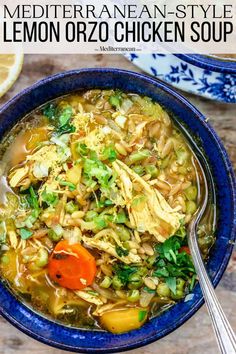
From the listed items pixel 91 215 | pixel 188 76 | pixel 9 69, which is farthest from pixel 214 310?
pixel 9 69

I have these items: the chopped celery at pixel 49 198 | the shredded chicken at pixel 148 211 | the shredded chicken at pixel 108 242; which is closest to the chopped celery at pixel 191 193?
the shredded chicken at pixel 148 211

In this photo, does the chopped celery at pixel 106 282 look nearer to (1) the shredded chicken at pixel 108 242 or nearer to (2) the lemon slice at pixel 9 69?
(1) the shredded chicken at pixel 108 242

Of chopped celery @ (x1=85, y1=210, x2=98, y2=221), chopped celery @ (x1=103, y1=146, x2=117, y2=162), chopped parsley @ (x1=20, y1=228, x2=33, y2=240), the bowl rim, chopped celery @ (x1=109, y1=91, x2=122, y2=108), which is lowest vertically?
chopped parsley @ (x1=20, y1=228, x2=33, y2=240)

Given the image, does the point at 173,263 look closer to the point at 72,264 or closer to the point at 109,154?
the point at 72,264

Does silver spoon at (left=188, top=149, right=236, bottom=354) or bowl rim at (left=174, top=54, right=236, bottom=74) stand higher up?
bowl rim at (left=174, top=54, right=236, bottom=74)

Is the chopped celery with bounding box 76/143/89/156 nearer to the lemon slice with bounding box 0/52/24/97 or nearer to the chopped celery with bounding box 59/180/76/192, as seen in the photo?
the chopped celery with bounding box 59/180/76/192

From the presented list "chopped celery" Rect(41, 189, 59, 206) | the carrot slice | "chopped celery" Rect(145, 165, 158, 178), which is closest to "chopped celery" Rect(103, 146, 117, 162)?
"chopped celery" Rect(145, 165, 158, 178)
